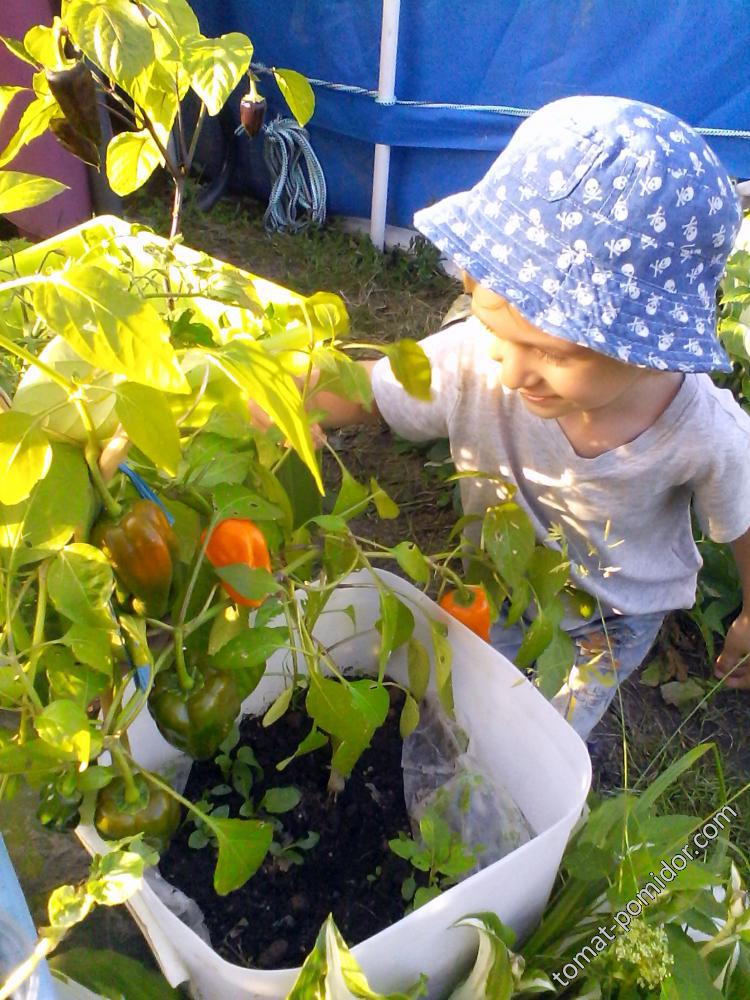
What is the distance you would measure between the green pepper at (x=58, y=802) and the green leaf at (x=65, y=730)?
72mm

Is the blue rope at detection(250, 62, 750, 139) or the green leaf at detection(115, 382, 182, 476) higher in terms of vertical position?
the green leaf at detection(115, 382, 182, 476)

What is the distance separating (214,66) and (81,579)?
1.30 ft

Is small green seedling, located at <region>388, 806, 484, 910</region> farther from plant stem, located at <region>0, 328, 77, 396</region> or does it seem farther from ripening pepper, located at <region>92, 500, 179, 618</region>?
plant stem, located at <region>0, 328, 77, 396</region>

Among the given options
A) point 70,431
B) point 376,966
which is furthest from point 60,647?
point 376,966

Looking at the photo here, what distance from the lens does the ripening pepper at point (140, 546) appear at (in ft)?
1.66

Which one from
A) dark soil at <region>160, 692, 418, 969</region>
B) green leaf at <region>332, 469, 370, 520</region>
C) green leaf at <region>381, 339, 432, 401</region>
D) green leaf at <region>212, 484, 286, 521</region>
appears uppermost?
green leaf at <region>381, 339, 432, 401</region>

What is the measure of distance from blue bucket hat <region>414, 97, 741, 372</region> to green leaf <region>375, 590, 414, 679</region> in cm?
27

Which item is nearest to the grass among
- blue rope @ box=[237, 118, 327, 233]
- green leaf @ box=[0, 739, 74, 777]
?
blue rope @ box=[237, 118, 327, 233]

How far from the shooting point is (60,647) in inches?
22.0

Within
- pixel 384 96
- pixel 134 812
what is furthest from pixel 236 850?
pixel 384 96

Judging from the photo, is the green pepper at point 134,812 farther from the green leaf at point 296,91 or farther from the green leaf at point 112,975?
the green leaf at point 296,91

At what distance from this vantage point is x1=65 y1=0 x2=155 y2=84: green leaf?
1.84 ft

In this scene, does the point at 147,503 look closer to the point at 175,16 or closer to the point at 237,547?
the point at 237,547

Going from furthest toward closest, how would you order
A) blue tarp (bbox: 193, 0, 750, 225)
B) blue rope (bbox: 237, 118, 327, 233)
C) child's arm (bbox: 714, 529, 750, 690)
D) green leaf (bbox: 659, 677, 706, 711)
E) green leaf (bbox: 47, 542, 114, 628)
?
blue rope (bbox: 237, 118, 327, 233) → blue tarp (bbox: 193, 0, 750, 225) → green leaf (bbox: 659, 677, 706, 711) → child's arm (bbox: 714, 529, 750, 690) → green leaf (bbox: 47, 542, 114, 628)
